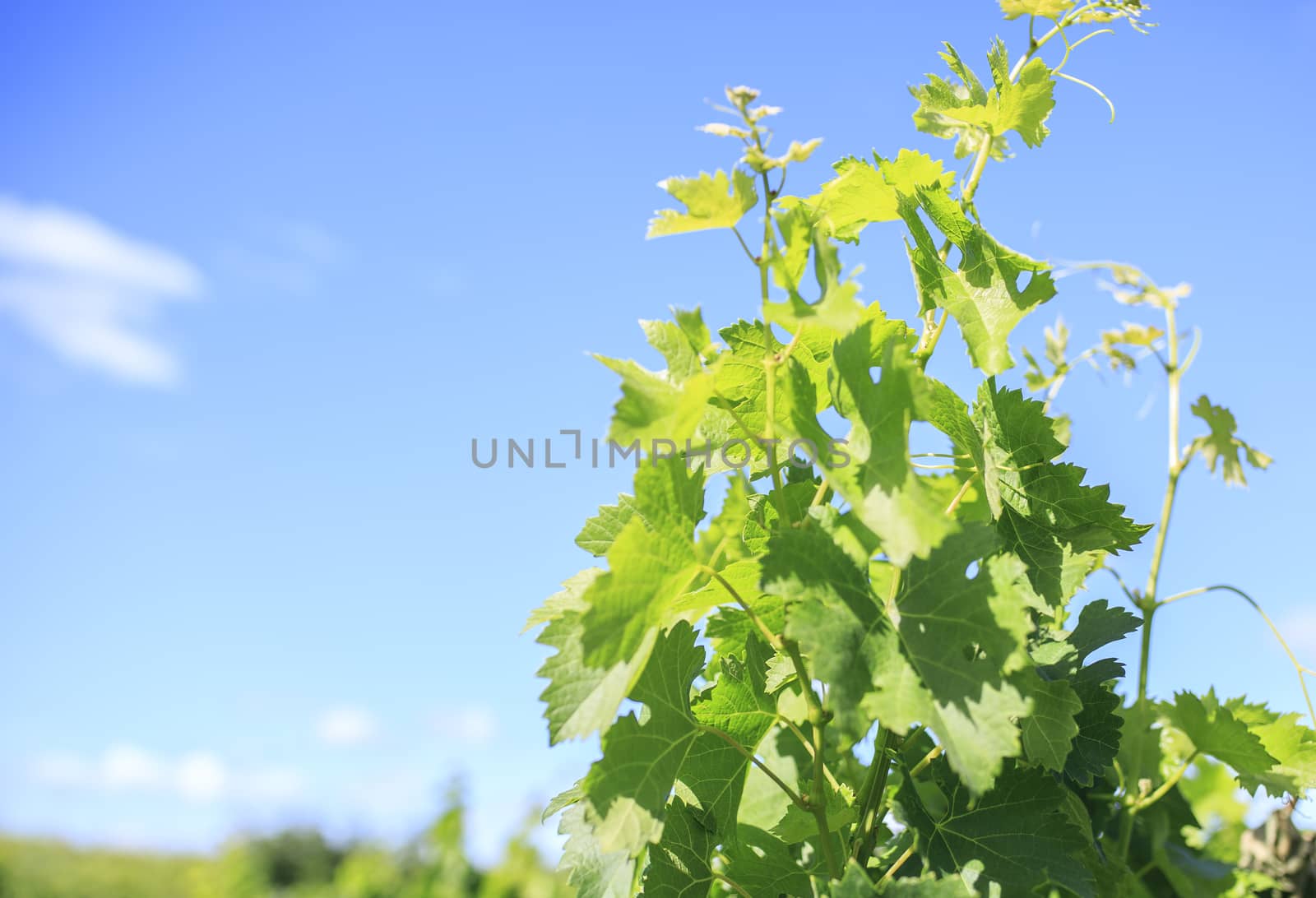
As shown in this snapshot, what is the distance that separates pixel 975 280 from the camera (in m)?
1.08

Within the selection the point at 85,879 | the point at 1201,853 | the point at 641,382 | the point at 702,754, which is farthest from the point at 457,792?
the point at 85,879

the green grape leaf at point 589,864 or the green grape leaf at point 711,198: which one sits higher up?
the green grape leaf at point 711,198

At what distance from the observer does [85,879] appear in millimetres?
19031

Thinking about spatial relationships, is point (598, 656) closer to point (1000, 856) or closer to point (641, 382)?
point (641, 382)

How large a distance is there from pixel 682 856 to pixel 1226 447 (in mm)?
1104

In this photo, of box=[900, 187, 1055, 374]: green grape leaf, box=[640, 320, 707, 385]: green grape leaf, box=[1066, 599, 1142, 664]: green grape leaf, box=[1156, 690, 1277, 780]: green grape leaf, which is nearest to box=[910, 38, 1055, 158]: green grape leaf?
box=[900, 187, 1055, 374]: green grape leaf

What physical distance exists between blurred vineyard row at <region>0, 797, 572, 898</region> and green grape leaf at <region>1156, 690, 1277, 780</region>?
5.32 metres

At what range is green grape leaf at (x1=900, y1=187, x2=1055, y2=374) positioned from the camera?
104cm

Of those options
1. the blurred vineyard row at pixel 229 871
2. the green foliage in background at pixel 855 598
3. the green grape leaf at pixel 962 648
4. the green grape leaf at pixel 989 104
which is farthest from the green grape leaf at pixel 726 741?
the blurred vineyard row at pixel 229 871

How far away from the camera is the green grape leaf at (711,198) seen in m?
0.89

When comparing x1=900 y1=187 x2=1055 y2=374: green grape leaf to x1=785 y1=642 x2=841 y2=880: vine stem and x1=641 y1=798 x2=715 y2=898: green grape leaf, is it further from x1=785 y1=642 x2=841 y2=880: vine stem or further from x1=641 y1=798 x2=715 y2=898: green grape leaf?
x1=641 y1=798 x2=715 y2=898: green grape leaf

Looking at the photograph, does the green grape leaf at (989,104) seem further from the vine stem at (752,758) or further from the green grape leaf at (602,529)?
the vine stem at (752,758)

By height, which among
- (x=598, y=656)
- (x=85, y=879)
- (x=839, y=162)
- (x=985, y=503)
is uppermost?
(x=839, y=162)

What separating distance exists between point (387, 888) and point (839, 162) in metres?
7.37
